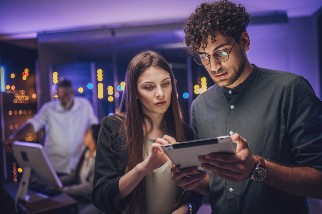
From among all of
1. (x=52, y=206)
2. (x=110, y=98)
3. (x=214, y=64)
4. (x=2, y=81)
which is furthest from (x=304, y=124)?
(x=110, y=98)


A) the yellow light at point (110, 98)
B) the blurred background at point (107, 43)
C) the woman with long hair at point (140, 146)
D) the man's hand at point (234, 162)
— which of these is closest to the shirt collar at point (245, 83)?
the woman with long hair at point (140, 146)

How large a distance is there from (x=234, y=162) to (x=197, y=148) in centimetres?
15

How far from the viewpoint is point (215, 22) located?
1408mm

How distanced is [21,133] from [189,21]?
3.04 metres

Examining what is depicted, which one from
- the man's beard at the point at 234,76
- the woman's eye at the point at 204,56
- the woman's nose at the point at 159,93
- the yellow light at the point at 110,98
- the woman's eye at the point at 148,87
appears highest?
the woman's eye at the point at 204,56

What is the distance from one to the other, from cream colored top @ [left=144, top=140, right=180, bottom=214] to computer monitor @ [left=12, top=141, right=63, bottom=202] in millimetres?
1344

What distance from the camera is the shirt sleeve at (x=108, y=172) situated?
1.41 metres

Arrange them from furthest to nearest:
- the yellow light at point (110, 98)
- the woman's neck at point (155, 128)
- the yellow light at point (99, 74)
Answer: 1. the yellow light at point (99, 74)
2. the yellow light at point (110, 98)
3. the woman's neck at point (155, 128)

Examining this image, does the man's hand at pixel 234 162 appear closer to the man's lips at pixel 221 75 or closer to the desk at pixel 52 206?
the man's lips at pixel 221 75

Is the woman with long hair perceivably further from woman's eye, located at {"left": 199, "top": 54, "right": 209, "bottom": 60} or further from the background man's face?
the background man's face

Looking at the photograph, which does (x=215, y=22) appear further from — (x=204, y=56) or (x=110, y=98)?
(x=110, y=98)

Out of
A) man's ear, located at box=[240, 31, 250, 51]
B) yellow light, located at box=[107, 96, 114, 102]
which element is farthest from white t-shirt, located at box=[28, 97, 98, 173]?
man's ear, located at box=[240, 31, 250, 51]

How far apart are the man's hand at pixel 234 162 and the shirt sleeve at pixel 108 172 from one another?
20.4 inches

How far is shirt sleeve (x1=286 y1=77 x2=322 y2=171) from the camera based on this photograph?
1.26 metres
